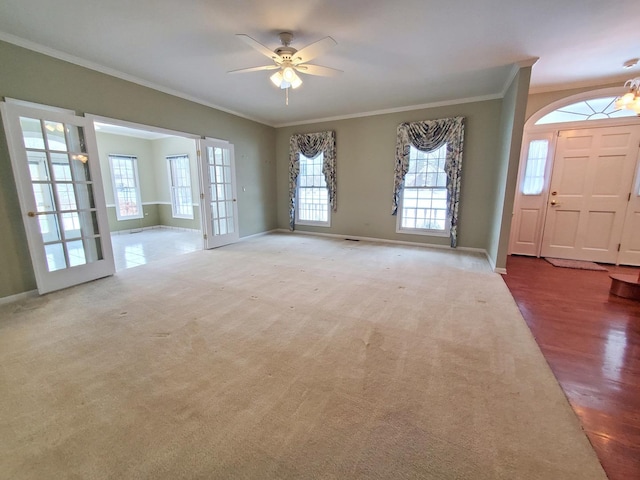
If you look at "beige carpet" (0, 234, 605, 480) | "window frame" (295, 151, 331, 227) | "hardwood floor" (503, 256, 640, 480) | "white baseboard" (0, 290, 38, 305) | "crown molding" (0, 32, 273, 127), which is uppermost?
"crown molding" (0, 32, 273, 127)

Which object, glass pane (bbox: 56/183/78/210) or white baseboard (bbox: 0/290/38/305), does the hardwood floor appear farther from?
glass pane (bbox: 56/183/78/210)

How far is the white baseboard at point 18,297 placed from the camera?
296 centimetres

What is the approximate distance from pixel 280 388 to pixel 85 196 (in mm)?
3754

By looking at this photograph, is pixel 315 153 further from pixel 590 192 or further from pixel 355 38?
pixel 590 192

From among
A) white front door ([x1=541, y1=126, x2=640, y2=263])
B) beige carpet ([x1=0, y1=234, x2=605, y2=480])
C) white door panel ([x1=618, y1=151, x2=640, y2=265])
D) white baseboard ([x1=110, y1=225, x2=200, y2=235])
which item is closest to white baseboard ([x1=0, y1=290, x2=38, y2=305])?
beige carpet ([x1=0, y1=234, x2=605, y2=480])

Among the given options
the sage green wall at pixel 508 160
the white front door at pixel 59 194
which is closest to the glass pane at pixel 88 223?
the white front door at pixel 59 194

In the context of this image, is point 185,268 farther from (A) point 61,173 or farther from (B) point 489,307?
(B) point 489,307

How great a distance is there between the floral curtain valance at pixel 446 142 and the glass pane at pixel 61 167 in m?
5.32

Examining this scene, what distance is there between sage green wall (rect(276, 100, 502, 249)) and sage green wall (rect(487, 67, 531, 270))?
48 centimetres

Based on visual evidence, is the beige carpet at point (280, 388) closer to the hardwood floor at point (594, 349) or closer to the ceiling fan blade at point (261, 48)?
the hardwood floor at point (594, 349)

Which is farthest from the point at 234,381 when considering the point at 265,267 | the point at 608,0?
the point at 608,0

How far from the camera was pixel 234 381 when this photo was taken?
178 cm

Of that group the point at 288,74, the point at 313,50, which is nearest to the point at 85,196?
the point at 288,74

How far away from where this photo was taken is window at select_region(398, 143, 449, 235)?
5.32 m
